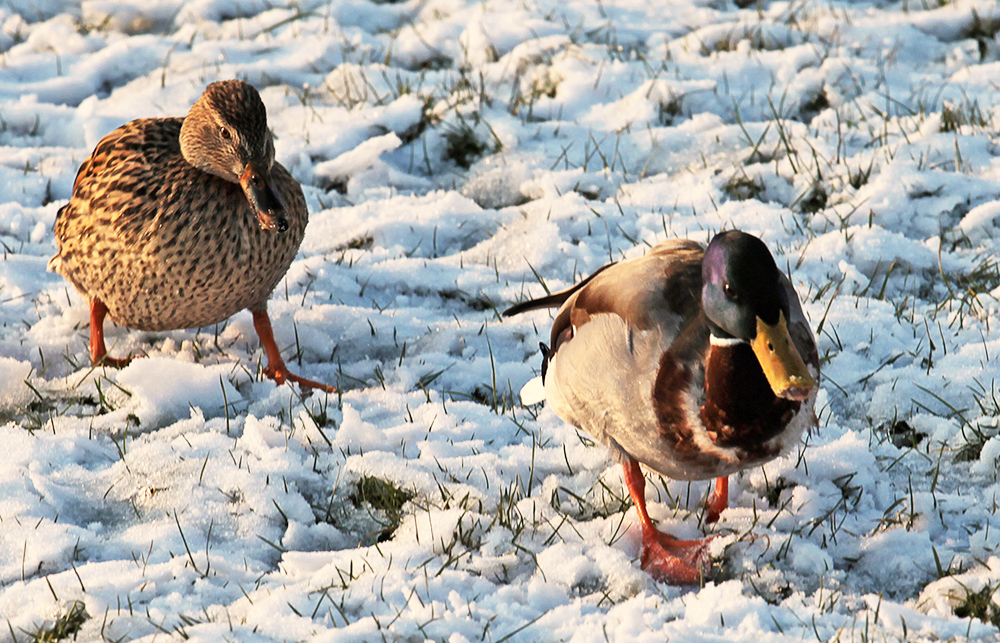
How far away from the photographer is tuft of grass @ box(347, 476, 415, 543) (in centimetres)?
296

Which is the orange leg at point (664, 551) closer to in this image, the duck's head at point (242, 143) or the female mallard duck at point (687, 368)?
the female mallard duck at point (687, 368)

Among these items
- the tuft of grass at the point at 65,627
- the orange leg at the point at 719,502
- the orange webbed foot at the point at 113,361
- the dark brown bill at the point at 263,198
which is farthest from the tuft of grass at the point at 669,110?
the tuft of grass at the point at 65,627

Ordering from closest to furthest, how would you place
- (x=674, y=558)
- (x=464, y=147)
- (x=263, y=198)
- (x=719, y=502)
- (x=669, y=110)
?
(x=674, y=558) → (x=719, y=502) → (x=263, y=198) → (x=464, y=147) → (x=669, y=110)

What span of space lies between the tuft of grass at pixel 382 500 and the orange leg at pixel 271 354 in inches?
27.7

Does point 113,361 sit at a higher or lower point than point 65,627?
lower

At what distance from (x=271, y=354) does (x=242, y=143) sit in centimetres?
82

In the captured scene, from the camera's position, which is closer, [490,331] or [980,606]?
[980,606]

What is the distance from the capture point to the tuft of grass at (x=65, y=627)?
242 centimetres

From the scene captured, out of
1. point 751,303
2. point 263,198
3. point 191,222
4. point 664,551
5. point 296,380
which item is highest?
point 751,303

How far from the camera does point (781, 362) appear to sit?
2410 millimetres

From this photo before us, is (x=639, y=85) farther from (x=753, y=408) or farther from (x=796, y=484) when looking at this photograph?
(x=753, y=408)

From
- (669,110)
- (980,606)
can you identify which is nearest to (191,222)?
(980,606)

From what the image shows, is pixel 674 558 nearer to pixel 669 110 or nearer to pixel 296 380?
pixel 296 380

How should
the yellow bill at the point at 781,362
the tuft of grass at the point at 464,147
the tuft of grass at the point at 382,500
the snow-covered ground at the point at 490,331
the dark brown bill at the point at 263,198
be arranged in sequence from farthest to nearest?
1. the tuft of grass at the point at 464,147
2. the dark brown bill at the point at 263,198
3. the tuft of grass at the point at 382,500
4. the snow-covered ground at the point at 490,331
5. the yellow bill at the point at 781,362
